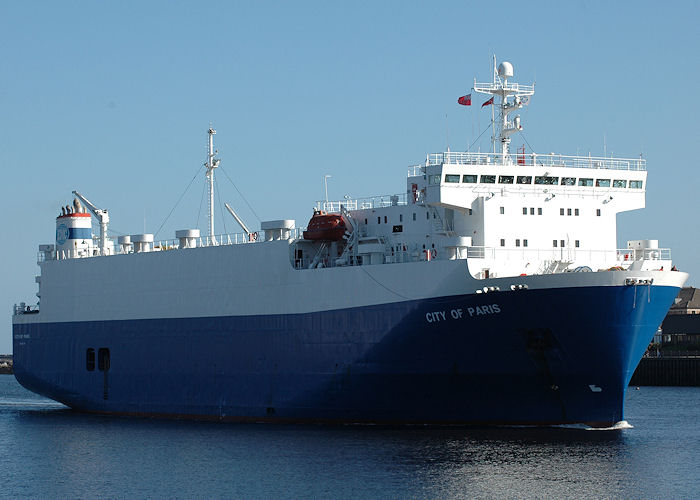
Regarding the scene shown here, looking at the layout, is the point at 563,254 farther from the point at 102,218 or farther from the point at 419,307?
the point at 102,218

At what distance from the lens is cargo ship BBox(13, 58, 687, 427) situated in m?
32.2

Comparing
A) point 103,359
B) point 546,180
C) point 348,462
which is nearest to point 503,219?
point 546,180

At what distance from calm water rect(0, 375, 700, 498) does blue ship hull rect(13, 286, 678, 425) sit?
33.8 inches

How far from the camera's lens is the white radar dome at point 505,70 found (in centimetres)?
3747

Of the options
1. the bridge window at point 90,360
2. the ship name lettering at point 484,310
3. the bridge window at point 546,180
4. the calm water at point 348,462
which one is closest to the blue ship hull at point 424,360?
the ship name lettering at point 484,310

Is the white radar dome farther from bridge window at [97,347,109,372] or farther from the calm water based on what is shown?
bridge window at [97,347,109,372]

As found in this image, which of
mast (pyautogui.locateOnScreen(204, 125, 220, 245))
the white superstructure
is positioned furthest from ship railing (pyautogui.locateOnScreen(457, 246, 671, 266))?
mast (pyautogui.locateOnScreen(204, 125, 220, 245))

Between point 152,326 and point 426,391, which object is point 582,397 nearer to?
point 426,391

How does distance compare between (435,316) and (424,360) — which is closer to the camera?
(435,316)

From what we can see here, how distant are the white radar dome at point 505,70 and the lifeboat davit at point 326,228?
7.22 m

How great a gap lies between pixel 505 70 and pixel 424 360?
10.5 metres

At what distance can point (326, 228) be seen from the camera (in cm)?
3741

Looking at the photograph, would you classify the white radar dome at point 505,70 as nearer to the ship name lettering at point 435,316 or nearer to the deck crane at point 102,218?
the ship name lettering at point 435,316

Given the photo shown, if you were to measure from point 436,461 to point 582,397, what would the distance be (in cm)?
579
